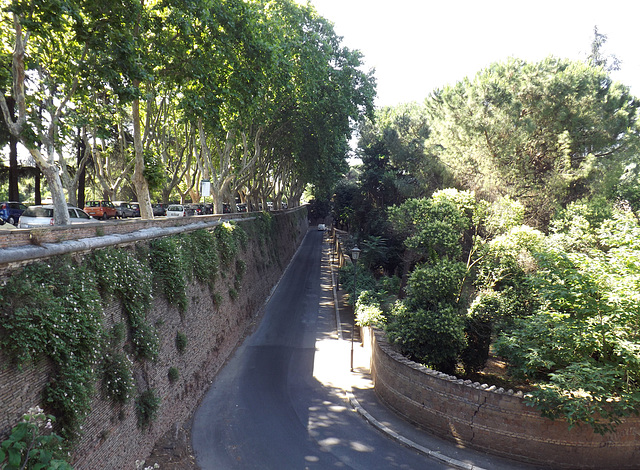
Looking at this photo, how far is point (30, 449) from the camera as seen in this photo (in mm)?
4875

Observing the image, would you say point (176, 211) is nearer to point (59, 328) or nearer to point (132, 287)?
point (132, 287)

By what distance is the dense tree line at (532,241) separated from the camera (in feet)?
30.8

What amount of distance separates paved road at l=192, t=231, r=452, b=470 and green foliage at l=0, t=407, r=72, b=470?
16.9ft

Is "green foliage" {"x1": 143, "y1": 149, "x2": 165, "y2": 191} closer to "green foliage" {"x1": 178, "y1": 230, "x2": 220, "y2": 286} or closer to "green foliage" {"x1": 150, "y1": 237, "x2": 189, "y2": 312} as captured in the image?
"green foliage" {"x1": 178, "y1": 230, "x2": 220, "y2": 286}

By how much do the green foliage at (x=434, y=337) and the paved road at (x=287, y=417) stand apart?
2933 millimetres

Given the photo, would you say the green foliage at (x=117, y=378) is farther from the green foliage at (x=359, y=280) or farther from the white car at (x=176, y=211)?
the white car at (x=176, y=211)

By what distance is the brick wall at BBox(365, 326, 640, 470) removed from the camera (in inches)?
376

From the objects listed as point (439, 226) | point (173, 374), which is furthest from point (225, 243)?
point (439, 226)

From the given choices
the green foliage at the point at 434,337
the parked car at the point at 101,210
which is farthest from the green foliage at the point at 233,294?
the parked car at the point at 101,210

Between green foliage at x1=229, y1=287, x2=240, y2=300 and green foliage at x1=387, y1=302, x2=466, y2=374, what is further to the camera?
green foliage at x1=229, y1=287, x2=240, y2=300

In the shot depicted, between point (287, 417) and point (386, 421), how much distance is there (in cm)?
313

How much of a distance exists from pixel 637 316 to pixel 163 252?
1270cm

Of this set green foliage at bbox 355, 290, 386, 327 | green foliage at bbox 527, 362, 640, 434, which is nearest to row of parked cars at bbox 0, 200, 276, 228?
green foliage at bbox 355, 290, 386, 327

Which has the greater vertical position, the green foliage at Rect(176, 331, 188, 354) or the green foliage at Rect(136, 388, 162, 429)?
the green foliage at Rect(176, 331, 188, 354)
